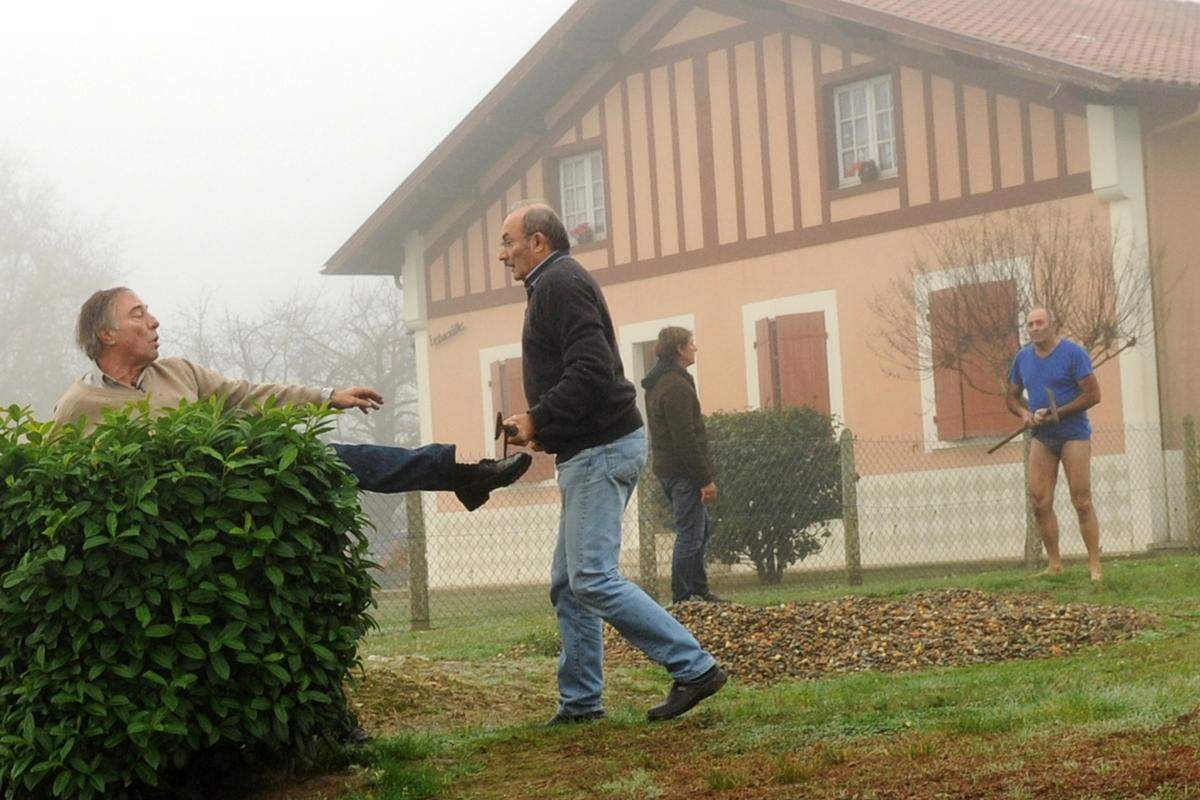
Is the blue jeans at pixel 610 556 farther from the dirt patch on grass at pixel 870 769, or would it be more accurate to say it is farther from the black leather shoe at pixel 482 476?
the dirt patch on grass at pixel 870 769

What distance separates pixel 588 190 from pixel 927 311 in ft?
21.0

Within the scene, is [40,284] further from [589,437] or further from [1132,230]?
[589,437]

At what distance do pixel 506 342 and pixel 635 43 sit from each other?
4318mm

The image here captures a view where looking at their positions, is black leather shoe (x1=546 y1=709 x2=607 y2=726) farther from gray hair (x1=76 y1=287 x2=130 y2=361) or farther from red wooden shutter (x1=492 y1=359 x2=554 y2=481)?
red wooden shutter (x1=492 y1=359 x2=554 y2=481)

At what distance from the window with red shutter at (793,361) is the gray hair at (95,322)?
15219mm

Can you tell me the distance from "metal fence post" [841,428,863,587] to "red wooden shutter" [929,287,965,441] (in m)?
2.94

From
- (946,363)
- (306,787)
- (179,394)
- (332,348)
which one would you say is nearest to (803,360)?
(946,363)

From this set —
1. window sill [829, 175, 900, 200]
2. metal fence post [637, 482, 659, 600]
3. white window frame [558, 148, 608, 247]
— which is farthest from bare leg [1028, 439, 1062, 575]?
white window frame [558, 148, 608, 247]

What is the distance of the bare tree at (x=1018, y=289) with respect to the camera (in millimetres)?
17797

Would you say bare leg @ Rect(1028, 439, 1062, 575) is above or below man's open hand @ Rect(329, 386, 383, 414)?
below

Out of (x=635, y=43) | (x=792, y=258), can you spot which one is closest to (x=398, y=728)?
(x=792, y=258)

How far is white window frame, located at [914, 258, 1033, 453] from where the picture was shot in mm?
18250

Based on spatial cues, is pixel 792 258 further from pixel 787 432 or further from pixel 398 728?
pixel 398 728

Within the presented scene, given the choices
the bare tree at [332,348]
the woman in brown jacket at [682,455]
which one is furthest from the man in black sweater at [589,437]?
Answer: the bare tree at [332,348]
